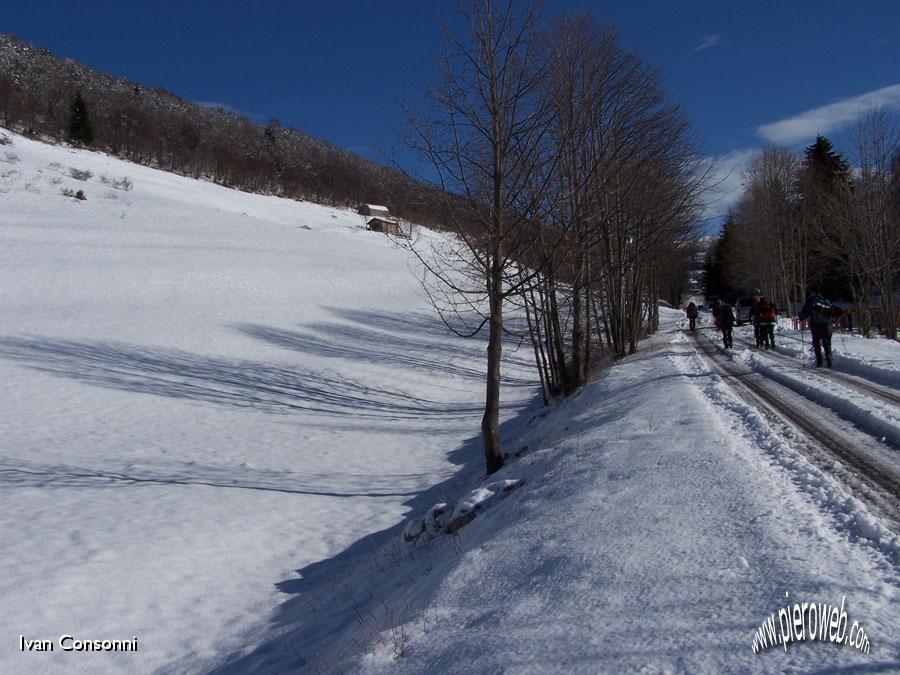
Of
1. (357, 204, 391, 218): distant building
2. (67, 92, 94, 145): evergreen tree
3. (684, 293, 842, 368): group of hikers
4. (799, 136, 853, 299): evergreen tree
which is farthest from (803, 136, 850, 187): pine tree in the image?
(67, 92, 94, 145): evergreen tree

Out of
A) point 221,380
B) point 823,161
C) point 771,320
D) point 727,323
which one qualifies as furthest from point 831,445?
point 823,161

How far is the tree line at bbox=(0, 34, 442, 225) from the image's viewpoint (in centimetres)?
8150

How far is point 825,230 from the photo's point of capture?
1077 inches

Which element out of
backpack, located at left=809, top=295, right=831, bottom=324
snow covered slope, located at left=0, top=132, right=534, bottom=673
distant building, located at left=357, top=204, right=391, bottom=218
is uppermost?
distant building, located at left=357, top=204, right=391, bottom=218

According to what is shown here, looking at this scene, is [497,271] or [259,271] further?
[259,271]

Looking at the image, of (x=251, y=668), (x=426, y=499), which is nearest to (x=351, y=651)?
(x=251, y=668)

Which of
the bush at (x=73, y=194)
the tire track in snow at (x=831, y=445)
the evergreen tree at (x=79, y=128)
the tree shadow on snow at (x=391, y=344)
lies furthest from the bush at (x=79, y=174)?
the tire track in snow at (x=831, y=445)

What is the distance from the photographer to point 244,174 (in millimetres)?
95000

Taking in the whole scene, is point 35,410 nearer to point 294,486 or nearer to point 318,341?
point 294,486

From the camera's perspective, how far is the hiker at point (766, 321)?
19281 mm

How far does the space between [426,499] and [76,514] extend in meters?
5.80

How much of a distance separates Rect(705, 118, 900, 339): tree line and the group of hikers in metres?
4.29

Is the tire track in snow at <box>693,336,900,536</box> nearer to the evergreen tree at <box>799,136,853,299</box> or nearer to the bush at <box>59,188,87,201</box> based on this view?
the evergreen tree at <box>799,136,853,299</box>

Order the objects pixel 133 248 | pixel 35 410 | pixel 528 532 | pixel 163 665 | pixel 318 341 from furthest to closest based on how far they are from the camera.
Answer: pixel 133 248 → pixel 318 341 → pixel 35 410 → pixel 163 665 → pixel 528 532
